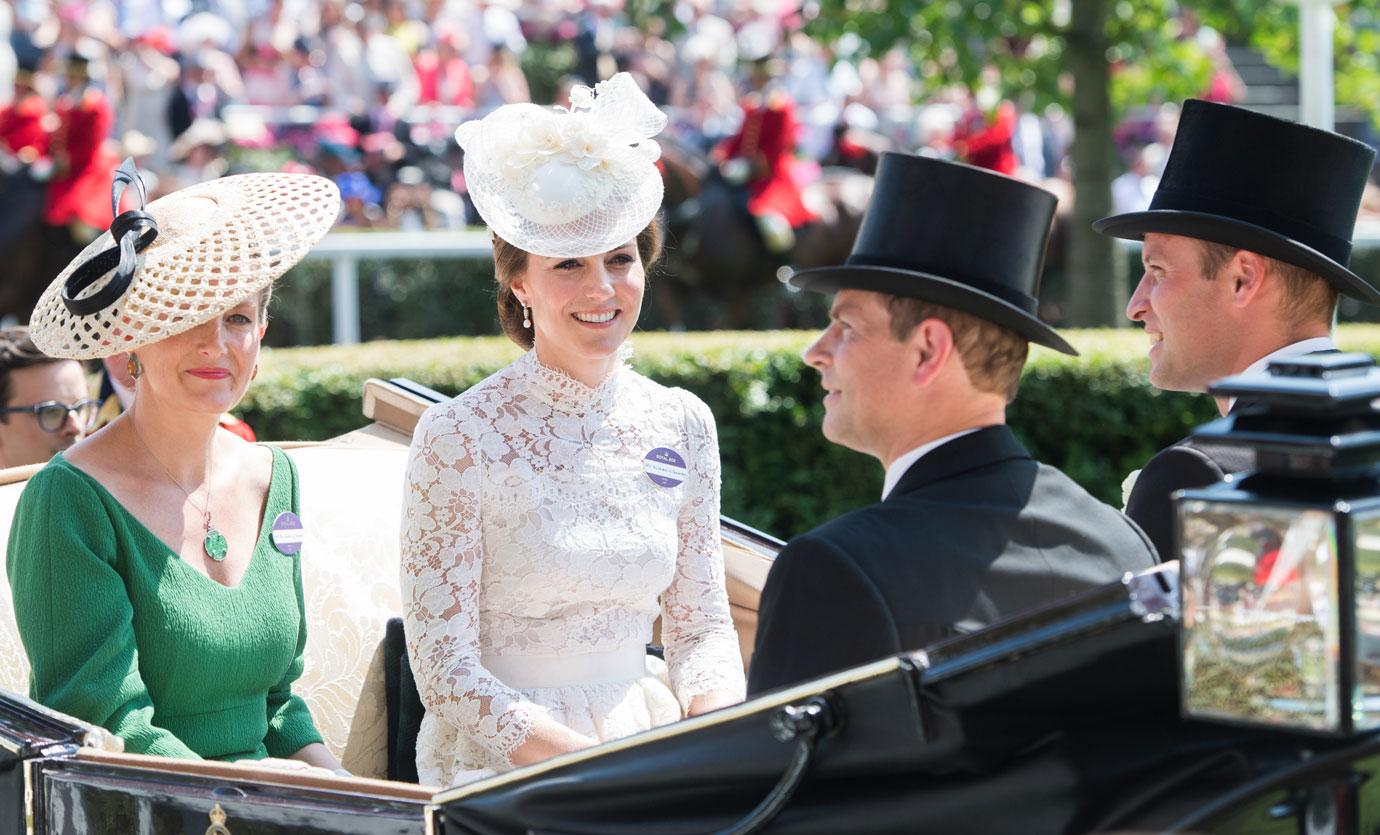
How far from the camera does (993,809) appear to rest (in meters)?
1.88

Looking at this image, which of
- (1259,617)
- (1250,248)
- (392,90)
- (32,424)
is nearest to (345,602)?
(32,424)

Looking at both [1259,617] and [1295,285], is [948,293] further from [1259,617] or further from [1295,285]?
[1295,285]

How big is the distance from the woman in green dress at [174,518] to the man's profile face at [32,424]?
4.29 feet

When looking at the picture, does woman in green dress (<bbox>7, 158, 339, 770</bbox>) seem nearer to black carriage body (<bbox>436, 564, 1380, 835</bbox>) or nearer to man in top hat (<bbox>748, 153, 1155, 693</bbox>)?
man in top hat (<bbox>748, 153, 1155, 693</bbox>)

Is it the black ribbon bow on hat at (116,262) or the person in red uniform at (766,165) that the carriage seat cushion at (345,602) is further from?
the person in red uniform at (766,165)

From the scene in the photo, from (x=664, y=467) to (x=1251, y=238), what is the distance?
1103 millimetres

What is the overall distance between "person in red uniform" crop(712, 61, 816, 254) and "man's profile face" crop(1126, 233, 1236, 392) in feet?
33.6

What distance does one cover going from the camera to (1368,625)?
1.76m

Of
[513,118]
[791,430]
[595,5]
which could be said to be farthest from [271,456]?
[595,5]

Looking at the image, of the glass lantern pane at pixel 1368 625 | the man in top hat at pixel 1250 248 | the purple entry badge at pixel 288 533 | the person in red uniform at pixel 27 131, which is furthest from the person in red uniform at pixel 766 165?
the glass lantern pane at pixel 1368 625

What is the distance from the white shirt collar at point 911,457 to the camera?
2.29 metres

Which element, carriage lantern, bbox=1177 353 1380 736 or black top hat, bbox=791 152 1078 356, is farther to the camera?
black top hat, bbox=791 152 1078 356

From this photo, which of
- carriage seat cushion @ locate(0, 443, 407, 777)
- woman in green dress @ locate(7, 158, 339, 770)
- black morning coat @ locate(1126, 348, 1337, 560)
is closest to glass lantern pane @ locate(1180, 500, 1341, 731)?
black morning coat @ locate(1126, 348, 1337, 560)

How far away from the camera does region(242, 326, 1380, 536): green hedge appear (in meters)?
6.89
